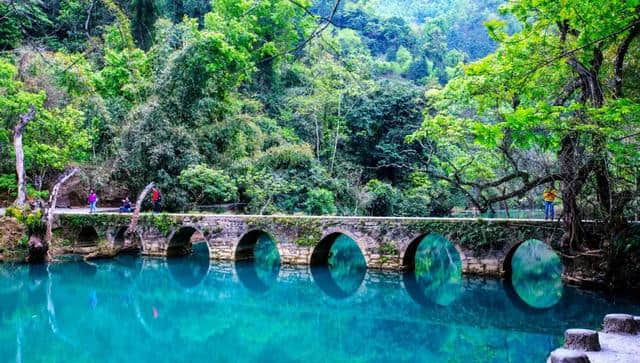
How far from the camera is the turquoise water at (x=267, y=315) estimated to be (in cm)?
1105

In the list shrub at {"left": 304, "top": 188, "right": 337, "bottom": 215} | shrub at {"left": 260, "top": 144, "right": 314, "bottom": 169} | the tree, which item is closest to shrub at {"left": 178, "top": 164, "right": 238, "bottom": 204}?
shrub at {"left": 260, "top": 144, "right": 314, "bottom": 169}

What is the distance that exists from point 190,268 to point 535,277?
41.9ft

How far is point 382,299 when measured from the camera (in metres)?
15.8

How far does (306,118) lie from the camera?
103 ft

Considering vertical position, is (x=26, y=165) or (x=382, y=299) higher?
(x=26, y=165)

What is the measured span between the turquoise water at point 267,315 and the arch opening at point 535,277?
0.80 ft

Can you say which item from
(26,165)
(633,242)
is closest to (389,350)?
(633,242)

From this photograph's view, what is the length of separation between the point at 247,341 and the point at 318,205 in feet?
45.6

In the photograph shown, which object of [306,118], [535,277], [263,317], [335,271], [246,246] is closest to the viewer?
[263,317]

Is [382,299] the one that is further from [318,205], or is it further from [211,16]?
[211,16]

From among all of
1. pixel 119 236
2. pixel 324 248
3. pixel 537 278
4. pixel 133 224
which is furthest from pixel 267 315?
pixel 537 278

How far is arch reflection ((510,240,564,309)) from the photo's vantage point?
52.3 ft

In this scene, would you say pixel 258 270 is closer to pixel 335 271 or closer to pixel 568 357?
pixel 335 271

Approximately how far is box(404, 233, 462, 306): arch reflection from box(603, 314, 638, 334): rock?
1098 cm
